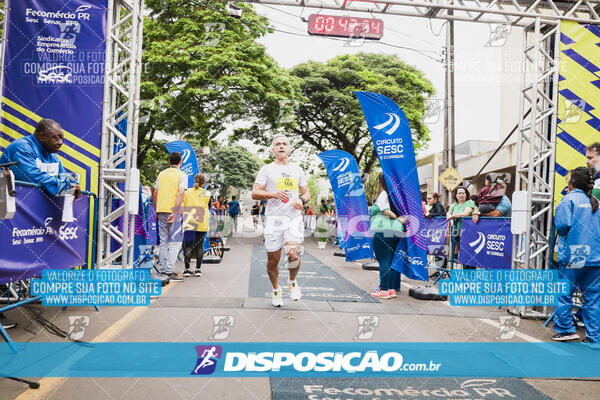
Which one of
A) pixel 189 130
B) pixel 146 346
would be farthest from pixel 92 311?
pixel 189 130


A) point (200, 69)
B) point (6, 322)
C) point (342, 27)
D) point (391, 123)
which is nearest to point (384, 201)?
point (391, 123)

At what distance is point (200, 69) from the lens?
50.1 ft

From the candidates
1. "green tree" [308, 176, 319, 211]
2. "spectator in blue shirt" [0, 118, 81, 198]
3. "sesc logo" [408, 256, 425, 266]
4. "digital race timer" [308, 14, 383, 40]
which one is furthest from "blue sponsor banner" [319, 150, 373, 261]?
"green tree" [308, 176, 319, 211]

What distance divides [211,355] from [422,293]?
13.4 feet

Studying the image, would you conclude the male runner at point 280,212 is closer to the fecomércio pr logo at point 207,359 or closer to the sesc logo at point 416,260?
the fecomércio pr logo at point 207,359

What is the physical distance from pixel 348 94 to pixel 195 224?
1855 cm

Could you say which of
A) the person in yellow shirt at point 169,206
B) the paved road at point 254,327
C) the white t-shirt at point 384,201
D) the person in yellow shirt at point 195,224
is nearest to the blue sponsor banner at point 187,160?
the person in yellow shirt at point 195,224

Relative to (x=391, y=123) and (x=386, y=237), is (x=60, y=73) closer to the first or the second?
(x=391, y=123)

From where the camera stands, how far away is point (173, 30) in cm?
1600

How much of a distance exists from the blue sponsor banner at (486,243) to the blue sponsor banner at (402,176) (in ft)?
4.21

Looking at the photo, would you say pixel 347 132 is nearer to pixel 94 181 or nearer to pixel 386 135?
pixel 386 135

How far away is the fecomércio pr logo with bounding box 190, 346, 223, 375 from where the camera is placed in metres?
3.49

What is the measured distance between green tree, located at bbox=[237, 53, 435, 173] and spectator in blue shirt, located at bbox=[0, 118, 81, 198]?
67.4 ft

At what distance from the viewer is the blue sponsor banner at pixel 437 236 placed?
899 cm
